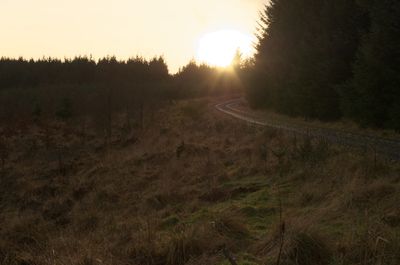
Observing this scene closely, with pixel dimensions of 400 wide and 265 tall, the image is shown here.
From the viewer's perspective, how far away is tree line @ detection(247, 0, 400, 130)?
1936cm

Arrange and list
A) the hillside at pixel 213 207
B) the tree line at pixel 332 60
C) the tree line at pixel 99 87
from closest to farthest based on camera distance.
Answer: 1. the hillside at pixel 213 207
2. the tree line at pixel 332 60
3. the tree line at pixel 99 87

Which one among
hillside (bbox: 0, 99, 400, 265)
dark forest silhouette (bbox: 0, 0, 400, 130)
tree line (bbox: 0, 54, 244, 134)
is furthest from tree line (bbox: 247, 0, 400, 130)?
tree line (bbox: 0, 54, 244, 134)

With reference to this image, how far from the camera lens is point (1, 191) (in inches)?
829

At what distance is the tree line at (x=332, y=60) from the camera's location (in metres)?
19.4

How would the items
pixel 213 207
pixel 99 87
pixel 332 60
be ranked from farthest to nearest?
pixel 99 87
pixel 332 60
pixel 213 207

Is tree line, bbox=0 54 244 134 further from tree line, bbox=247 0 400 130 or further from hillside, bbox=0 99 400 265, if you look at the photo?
hillside, bbox=0 99 400 265

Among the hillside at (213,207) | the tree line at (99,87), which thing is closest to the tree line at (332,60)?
the hillside at (213,207)

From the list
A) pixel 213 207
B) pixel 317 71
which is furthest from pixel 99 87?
pixel 213 207

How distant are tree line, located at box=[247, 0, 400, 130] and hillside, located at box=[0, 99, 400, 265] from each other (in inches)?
186

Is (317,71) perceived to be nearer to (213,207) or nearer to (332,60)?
(332,60)

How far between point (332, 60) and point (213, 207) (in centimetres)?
1700

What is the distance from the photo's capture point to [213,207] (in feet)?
35.3

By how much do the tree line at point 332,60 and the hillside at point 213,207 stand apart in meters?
4.71

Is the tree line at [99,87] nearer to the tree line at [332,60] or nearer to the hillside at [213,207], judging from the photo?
the tree line at [332,60]
